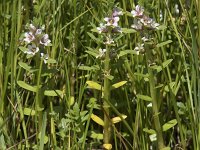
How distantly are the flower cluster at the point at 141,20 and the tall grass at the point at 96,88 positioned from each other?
26 millimetres

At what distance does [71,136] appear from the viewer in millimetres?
1757

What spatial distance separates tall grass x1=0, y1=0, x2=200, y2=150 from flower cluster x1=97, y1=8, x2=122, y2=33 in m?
0.02

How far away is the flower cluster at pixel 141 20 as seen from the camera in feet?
5.33

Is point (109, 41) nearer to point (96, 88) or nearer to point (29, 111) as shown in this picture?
point (96, 88)

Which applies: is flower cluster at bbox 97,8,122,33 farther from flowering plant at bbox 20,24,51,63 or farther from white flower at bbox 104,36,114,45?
flowering plant at bbox 20,24,51,63

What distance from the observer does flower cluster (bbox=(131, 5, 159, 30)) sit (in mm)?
1626

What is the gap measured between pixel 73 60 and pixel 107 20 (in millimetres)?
299

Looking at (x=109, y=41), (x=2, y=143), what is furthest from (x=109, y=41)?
(x=2, y=143)

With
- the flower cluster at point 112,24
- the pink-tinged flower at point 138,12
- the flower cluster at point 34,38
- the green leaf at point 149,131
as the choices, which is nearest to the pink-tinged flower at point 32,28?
the flower cluster at point 34,38

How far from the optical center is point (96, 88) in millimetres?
1771

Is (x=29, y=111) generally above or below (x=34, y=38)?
below

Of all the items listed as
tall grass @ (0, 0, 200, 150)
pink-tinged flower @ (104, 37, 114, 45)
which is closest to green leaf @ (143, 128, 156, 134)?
tall grass @ (0, 0, 200, 150)

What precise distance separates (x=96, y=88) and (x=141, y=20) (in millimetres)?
292

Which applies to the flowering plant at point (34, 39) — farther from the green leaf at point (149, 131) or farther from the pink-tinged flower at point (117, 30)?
the green leaf at point (149, 131)
